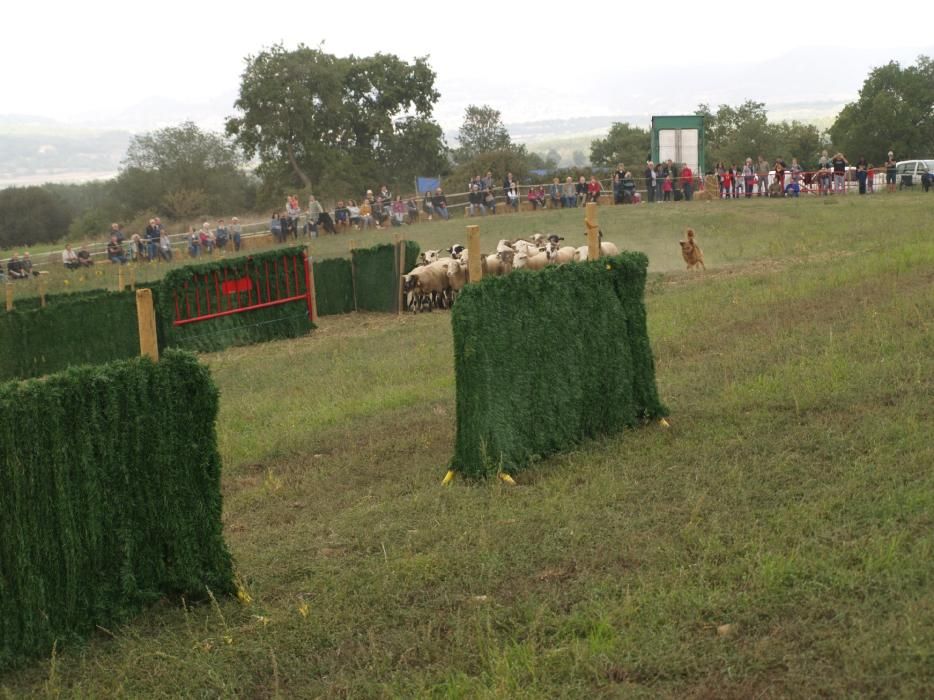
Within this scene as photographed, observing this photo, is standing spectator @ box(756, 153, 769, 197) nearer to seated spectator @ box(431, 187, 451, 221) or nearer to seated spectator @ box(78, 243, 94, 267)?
seated spectator @ box(431, 187, 451, 221)

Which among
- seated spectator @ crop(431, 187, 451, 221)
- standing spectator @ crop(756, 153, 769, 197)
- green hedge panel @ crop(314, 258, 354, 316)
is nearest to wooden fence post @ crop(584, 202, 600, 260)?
green hedge panel @ crop(314, 258, 354, 316)

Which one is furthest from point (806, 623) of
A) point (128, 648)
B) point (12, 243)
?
point (12, 243)

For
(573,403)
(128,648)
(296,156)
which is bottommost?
(128,648)

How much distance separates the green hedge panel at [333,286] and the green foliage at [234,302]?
1.35m

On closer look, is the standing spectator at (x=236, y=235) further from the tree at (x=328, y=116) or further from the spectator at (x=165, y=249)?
the tree at (x=328, y=116)

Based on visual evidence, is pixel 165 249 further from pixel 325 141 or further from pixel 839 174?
pixel 325 141

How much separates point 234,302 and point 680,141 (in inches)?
1076

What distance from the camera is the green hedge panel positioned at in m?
25.1

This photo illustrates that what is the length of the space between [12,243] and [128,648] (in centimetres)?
7548

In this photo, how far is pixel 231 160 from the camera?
73562mm

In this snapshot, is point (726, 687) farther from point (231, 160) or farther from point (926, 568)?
point (231, 160)

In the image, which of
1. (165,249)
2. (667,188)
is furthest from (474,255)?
(667,188)

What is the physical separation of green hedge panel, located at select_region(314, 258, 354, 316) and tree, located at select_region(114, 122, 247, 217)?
3878 centimetres

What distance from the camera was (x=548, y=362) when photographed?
10.2 metres
